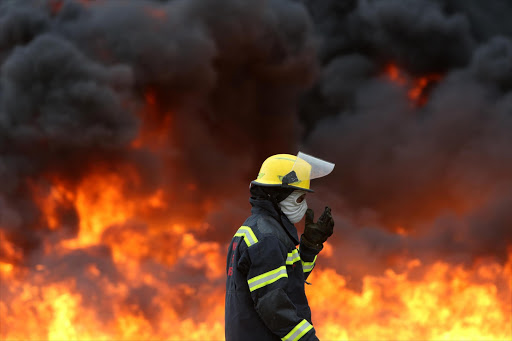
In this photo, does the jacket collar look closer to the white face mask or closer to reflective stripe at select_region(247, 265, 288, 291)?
the white face mask

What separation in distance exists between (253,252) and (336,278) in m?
8.51

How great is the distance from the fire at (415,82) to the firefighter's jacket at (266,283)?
13.8m

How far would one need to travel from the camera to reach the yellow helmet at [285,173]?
3.29 m

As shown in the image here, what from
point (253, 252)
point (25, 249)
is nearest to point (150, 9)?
point (25, 249)

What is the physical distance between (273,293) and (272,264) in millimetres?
167

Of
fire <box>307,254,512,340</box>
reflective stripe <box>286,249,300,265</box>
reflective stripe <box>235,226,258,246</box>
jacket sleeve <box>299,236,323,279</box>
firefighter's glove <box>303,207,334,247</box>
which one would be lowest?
reflective stripe <box>286,249,300,265</box>

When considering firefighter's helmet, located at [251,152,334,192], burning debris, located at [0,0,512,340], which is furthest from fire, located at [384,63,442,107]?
firefighter's helmet, located at [251,152,334,192]

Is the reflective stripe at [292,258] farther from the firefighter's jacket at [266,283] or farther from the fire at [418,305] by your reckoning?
the fire at [418,305]

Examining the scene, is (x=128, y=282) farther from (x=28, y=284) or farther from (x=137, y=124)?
(x=137, y=124)

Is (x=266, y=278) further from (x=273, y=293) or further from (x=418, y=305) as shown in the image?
(x=418, y=305)

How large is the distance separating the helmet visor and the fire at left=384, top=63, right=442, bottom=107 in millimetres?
13394

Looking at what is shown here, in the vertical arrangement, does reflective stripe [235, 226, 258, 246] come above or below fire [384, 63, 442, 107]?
below

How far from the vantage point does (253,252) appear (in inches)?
118

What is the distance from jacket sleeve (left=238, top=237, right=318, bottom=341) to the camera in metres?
2.86
